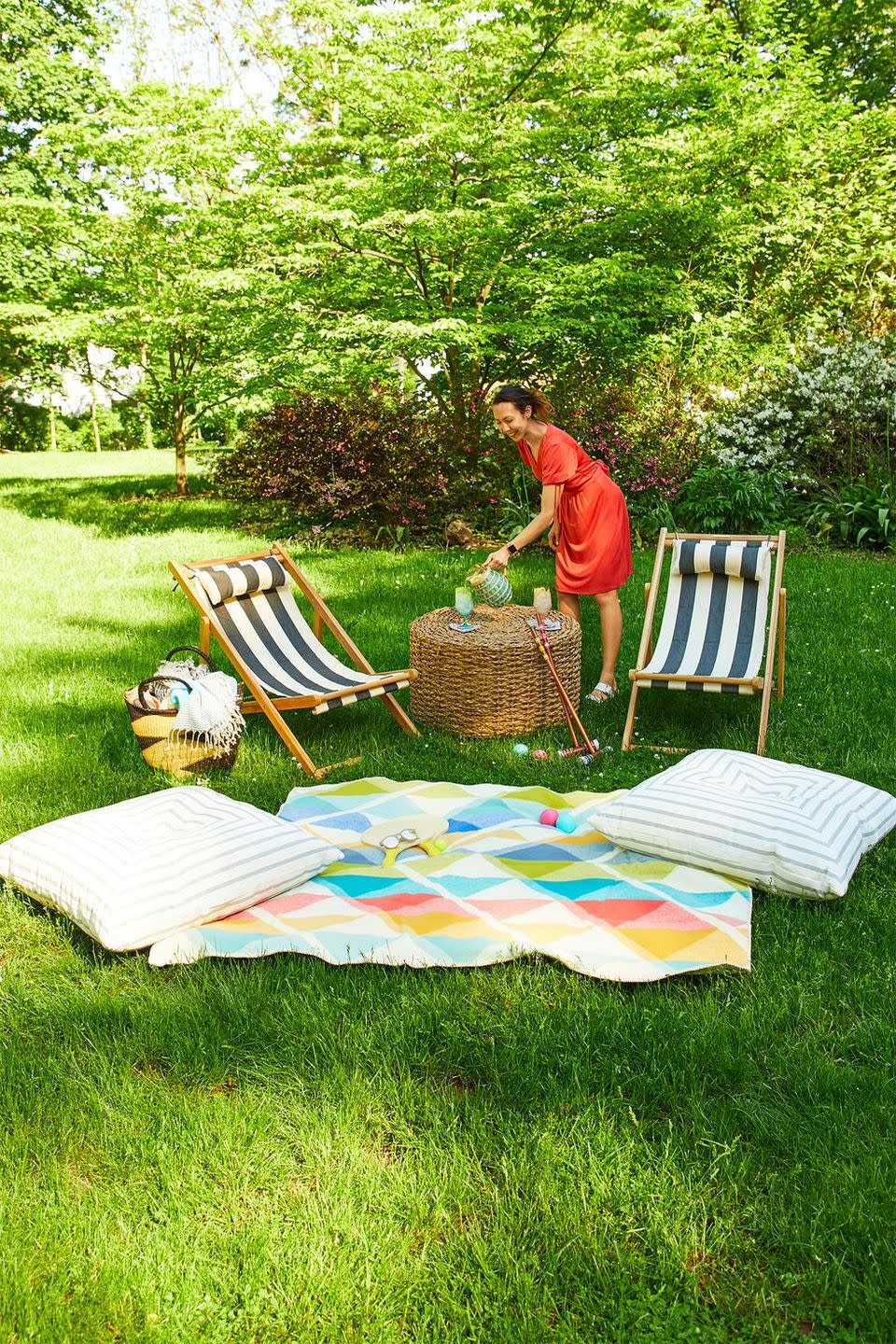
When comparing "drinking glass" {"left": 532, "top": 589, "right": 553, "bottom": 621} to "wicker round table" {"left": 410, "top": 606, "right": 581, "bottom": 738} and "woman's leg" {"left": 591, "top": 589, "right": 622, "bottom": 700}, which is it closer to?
"wicker round table" {"left": 410, "top": 606, "right": 581, "bottom": 738}

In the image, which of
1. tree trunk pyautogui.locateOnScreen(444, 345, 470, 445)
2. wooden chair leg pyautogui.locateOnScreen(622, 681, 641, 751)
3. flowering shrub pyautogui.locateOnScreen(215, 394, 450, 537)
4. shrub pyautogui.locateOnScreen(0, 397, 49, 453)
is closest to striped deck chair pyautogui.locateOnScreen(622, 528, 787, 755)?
wooden chair leg pyautogui.locateOnScreen(622, 681, 641, 751)

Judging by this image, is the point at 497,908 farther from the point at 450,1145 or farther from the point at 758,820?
the point at 450,1145

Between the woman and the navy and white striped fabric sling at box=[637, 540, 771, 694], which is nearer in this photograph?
the navy and white striped fabric sling at box=[637, 540, 771, 694]

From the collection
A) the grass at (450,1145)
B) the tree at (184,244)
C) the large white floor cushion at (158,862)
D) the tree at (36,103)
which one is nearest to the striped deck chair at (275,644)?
the large white floor cushion at (158,862)

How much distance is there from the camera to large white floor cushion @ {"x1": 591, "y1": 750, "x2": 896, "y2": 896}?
3410mm

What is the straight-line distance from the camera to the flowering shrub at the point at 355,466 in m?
10.6

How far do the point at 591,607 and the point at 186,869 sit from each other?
4737 mm

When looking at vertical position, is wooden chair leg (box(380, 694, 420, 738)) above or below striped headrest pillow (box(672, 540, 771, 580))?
below

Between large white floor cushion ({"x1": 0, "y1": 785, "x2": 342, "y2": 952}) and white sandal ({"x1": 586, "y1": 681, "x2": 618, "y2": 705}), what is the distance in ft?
7.15

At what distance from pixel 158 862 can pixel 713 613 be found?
3.22 metres

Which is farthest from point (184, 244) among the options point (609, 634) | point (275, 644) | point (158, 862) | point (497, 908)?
point (497, 908)

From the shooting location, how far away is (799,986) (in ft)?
9.58

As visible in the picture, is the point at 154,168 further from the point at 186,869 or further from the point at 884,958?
the point at 884,958

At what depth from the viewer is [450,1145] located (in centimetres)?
238
